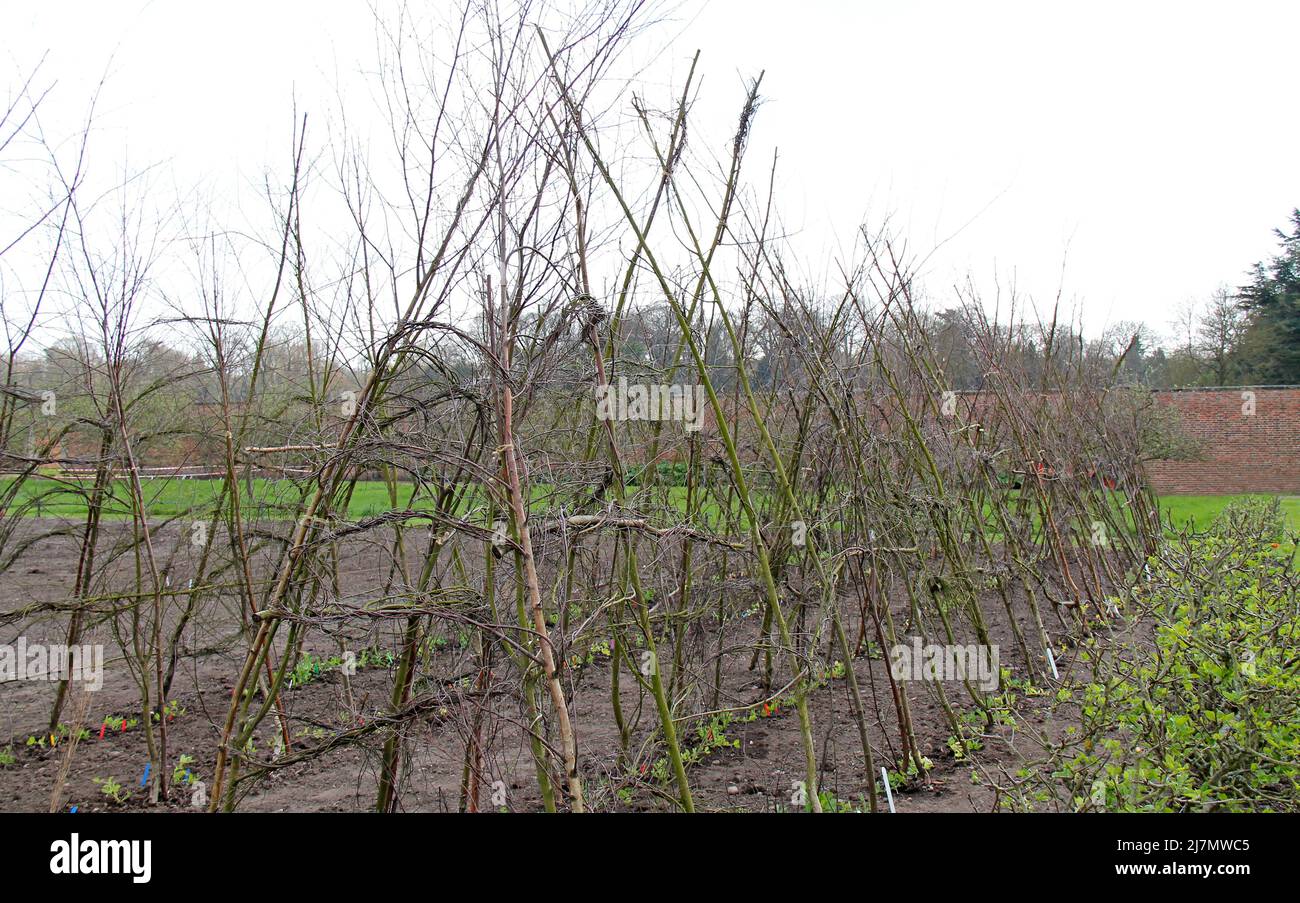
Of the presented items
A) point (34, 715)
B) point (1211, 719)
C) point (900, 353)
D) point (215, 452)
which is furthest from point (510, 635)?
point (34, 715)

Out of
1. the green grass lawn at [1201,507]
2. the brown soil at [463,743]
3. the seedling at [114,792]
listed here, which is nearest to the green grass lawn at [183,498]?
the brown soil at [463,743]

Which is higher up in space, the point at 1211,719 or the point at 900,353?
the point at 900,353

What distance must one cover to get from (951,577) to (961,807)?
4.46 ft

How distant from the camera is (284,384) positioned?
561cm

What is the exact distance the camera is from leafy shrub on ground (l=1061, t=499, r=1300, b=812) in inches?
103

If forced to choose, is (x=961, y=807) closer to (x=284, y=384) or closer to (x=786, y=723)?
(x=786, y=723)
